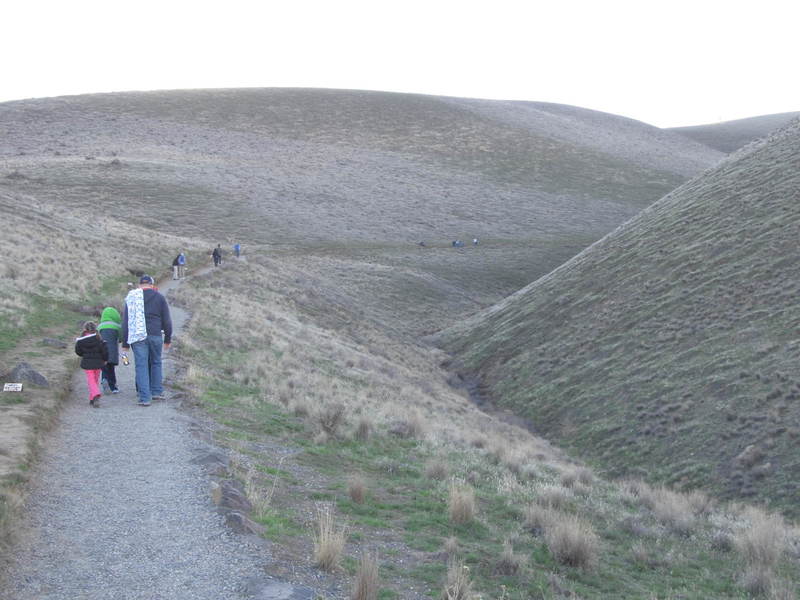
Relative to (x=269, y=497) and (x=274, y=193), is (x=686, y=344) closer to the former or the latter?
(x=269, y=497)

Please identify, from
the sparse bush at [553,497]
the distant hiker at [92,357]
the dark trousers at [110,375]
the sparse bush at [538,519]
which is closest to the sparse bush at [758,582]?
the sparse bush at [538,519]

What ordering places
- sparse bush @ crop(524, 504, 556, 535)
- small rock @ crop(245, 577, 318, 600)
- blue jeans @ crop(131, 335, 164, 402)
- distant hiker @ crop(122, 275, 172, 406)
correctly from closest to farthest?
small rock @ crop(245, 577, 318, 600)
sparse bush @ crop(524, 504, 556, 535)
blue jeans @ crop(131, 335, 164, 402)
distant hiker @ crop(122, 275, 172, 406)

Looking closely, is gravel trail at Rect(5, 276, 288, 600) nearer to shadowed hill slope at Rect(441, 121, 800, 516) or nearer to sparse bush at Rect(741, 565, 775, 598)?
sparse bush at Rect(741, 565, 775, 598)

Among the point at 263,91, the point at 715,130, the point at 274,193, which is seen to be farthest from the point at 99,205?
the point at 715,130

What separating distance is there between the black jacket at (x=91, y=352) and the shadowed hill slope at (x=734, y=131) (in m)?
120

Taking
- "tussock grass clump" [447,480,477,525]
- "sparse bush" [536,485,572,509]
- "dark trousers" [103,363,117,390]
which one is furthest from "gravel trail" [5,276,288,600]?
"sparse bush" [536,485,572,509]

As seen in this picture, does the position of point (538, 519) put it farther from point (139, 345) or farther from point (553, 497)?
point (139, 345)

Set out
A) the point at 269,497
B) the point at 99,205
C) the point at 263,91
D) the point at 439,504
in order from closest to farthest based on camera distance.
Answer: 1. the point at 269,497
2. the point at 439,504
3. the point at 99,205
4. the point at 263,91

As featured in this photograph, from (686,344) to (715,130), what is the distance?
124327 millimetres

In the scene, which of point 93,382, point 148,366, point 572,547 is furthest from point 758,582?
point 93,382

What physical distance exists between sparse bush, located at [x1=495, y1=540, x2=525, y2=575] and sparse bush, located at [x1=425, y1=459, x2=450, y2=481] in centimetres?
292

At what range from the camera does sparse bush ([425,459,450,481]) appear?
10.1 metres

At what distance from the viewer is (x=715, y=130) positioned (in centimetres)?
13262

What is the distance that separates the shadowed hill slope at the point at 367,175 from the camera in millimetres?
52469
